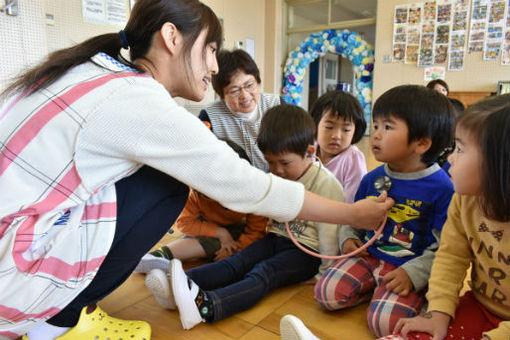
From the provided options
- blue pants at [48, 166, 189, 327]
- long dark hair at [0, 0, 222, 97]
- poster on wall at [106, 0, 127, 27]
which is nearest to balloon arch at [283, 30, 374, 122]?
poster on wall at [106, 0, 127, 27]

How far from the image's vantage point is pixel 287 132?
3.67 ft

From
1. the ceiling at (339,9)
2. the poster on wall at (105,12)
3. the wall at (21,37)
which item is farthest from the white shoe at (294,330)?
the ceiling at (339,9)

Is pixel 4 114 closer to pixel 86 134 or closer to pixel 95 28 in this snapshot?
pixel 86 134

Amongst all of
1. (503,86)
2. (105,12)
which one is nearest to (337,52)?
(503,86)

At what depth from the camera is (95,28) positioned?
373 cm

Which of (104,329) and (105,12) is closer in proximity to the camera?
(104,329)

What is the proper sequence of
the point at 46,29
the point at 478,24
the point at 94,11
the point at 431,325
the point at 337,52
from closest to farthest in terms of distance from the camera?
1. the point at 431,325
2. the point at 46,29
3. the point at 94,11
4. the point at 478,24
5. the point at 337,52

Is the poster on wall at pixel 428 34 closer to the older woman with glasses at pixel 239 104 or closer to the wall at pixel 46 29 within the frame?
the wall at pixel 46 29

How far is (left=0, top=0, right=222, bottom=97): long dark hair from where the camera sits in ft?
2.23

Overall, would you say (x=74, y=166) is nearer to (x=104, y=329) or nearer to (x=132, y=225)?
(x=132, y=225)

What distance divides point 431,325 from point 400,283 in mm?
147

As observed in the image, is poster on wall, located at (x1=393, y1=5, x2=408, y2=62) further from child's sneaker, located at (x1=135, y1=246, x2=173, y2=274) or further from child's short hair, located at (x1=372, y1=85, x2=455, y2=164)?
child's sneaker, located at (x1=135, y1=246, x2=173, y2=274)

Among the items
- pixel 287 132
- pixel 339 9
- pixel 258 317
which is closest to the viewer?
pixel 258 317

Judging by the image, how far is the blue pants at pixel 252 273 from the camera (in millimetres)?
935
